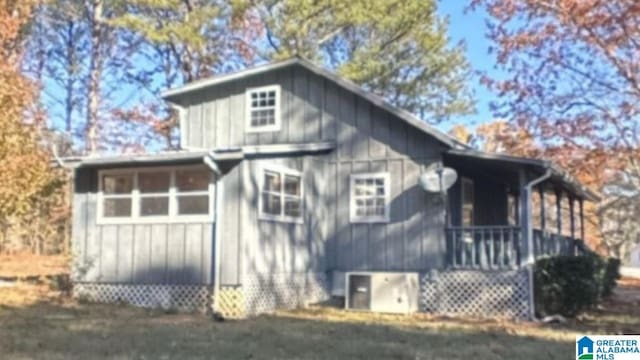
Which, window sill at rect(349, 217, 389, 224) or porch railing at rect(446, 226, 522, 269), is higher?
window sill at rect(349, 217, 389, 224)

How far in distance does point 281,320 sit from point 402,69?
1694 centimetres

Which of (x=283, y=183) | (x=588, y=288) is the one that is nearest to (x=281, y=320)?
(x=283, y=183)

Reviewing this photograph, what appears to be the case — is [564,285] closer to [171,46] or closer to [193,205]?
[193,205]

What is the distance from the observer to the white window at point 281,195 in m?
14.4

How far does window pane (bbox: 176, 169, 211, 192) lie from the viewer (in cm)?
1418

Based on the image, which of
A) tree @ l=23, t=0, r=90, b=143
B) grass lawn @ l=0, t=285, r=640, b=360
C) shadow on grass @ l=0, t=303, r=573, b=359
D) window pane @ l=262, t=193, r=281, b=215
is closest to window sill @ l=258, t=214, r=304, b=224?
window pane @ l=262, t=193, r=281, b=215

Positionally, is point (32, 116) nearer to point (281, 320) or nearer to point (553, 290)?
point (281, 320)

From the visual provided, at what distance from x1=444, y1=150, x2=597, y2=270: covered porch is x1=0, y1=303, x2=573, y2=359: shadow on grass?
2.99 metres

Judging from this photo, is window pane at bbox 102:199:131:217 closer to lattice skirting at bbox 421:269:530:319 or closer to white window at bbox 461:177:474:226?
lattice skirting at bbox 421:269:530:319

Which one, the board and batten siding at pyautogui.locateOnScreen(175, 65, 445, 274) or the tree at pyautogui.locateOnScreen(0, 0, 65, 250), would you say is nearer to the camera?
the board and batten siding at pyautogui.locateOnScreen(175, 65, 445, 274)

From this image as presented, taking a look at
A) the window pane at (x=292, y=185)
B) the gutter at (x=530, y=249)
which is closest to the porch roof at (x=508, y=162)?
the gutter at (x=530, y=249)

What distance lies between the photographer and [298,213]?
15578 mm

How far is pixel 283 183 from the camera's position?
15195mm

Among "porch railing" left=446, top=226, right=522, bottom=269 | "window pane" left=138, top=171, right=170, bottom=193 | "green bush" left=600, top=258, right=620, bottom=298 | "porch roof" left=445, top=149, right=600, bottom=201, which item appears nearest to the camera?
"porch roof" left=445, top=149, right=600, bottom=201
